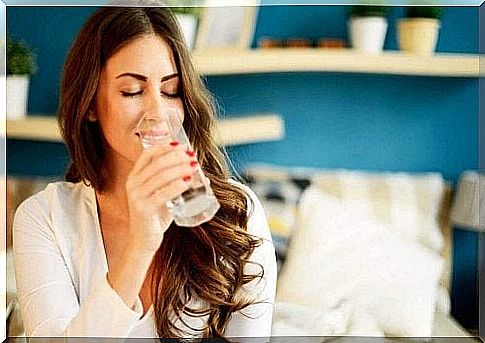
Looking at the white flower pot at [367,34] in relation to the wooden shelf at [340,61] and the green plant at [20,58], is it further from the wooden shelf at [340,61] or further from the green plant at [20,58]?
the green plant at [20,58]

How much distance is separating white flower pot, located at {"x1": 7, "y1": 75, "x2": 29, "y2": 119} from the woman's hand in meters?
0.32

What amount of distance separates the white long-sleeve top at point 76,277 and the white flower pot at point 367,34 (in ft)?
1.19

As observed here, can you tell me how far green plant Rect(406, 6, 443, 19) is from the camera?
69.3 inches

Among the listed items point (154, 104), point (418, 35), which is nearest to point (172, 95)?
point (154, 104)

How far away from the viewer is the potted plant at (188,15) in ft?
5.46

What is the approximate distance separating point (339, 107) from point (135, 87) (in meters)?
0.42

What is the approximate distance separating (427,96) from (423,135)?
3.0 inches

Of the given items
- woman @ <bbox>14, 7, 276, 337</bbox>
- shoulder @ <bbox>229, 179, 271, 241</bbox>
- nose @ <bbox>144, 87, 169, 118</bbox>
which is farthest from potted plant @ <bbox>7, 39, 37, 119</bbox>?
shoulder @ <bbox>229, 179, 271, 241</bbox>

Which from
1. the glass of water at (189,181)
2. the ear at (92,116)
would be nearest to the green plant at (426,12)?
the glass of water at (189,181)

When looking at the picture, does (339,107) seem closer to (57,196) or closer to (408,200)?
(408,200)

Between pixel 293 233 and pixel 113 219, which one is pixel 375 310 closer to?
pixel 293 233

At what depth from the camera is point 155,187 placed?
1.55m

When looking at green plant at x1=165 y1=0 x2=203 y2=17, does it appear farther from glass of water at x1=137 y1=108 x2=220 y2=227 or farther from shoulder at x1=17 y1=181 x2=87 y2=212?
shoulder at x1=17 y1=181 x2=87 y2=212

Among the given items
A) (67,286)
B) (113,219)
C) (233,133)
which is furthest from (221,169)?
(67,286)
